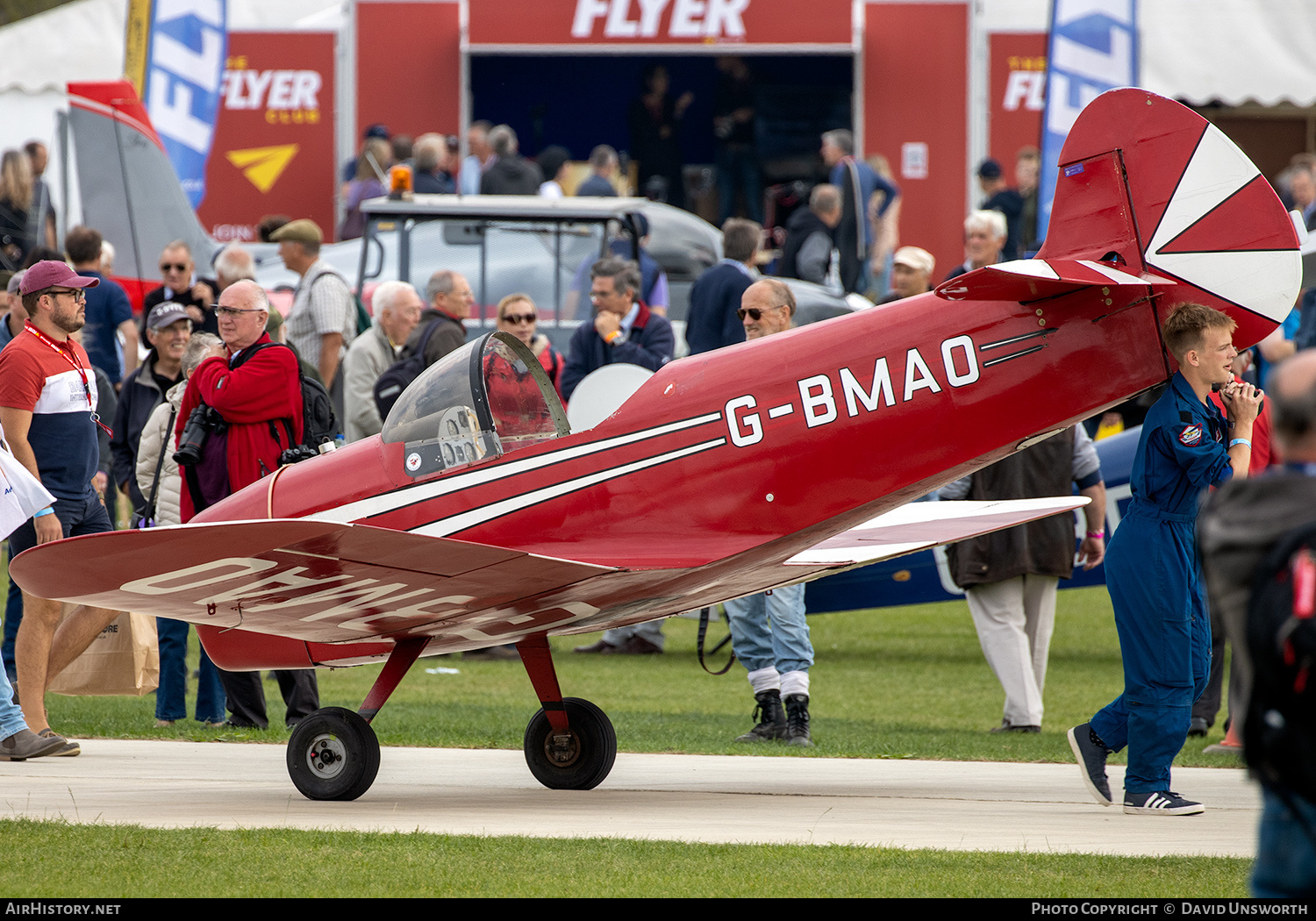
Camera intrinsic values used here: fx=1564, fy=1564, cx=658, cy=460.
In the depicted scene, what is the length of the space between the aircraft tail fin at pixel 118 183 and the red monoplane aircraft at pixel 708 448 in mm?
8708

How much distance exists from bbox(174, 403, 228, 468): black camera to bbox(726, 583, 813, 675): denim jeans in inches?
111

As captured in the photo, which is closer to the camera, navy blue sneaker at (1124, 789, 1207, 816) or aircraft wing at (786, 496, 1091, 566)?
navy blue sneaker at (1124, 789, 1207, 816)

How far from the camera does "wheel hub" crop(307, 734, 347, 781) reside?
6.59 meters

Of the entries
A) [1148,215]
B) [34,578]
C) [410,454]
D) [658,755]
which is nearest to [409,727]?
[658,755]

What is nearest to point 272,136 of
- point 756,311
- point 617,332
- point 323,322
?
point 323,322

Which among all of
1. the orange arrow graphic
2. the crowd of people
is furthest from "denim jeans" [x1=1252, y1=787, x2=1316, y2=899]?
the orange arrow graphic

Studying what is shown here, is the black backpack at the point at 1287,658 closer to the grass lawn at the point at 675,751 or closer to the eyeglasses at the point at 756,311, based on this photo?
the grass lawn at the point at 675,751

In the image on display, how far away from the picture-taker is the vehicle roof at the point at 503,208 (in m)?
13.6

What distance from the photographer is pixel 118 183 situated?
14.6m

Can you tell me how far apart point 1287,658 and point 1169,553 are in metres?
3.00

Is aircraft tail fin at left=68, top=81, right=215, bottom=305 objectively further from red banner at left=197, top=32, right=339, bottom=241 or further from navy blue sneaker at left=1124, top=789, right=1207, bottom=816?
navy blue sneaker at left=1124, top=789, right=1207, bottom=816

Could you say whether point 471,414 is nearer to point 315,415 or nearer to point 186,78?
point 315,415

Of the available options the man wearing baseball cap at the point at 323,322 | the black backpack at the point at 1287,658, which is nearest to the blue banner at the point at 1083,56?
the man wearing baseball cap at the point at 323,322

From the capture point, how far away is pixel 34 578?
18.4ft
